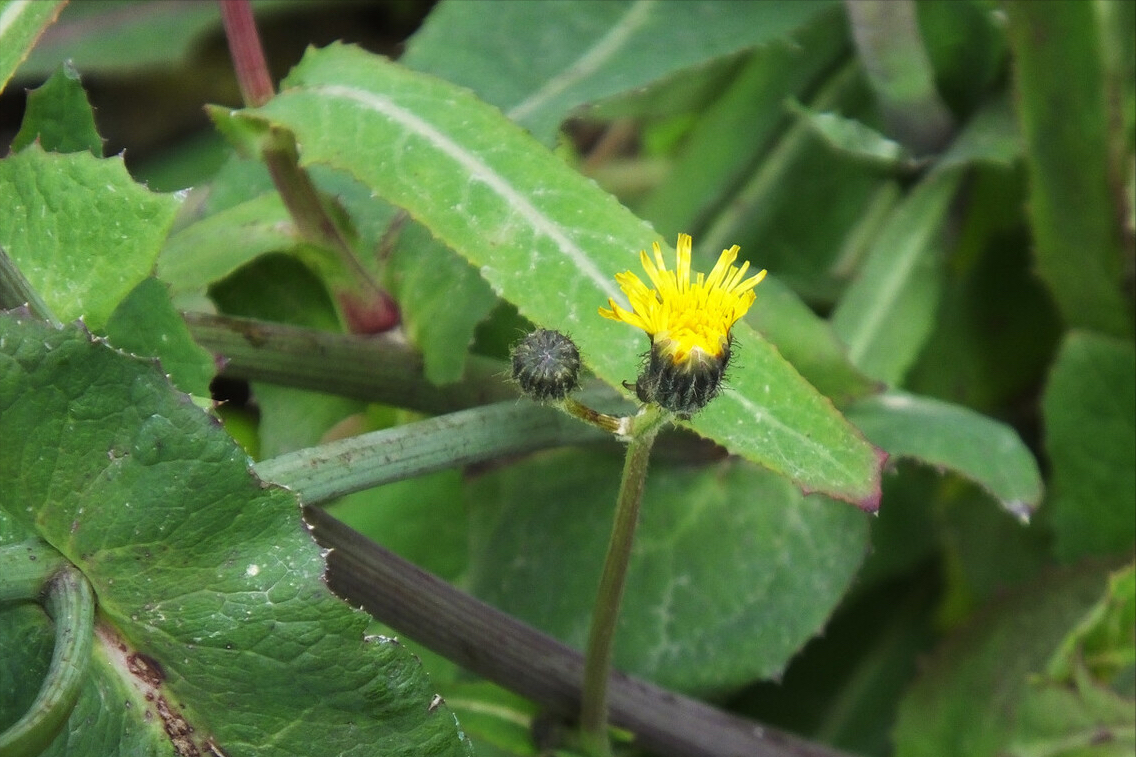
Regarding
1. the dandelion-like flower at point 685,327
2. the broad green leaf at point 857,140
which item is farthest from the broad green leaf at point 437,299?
the broad green leaf at point 857,140

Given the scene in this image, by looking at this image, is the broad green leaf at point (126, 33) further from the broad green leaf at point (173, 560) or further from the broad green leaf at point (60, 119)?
the broad green leaf at point (173, 560)

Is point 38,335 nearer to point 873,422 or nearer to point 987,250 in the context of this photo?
point 873,422

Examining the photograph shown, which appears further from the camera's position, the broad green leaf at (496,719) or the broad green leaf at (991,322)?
the broad green leaf at (991,322)

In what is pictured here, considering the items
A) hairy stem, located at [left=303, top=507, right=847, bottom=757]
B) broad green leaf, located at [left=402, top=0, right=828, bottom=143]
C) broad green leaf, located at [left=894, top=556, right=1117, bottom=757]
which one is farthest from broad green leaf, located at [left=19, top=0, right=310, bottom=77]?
broad green leaf, located at [left=894, top=556, right=1117, bottom=757]

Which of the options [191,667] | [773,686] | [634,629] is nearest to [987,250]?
[773,686]

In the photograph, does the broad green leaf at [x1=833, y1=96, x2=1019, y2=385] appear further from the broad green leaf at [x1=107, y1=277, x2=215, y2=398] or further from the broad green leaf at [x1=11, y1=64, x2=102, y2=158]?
the broad green leaf at [x1=11, y1=64, x2=102, y2=158]
